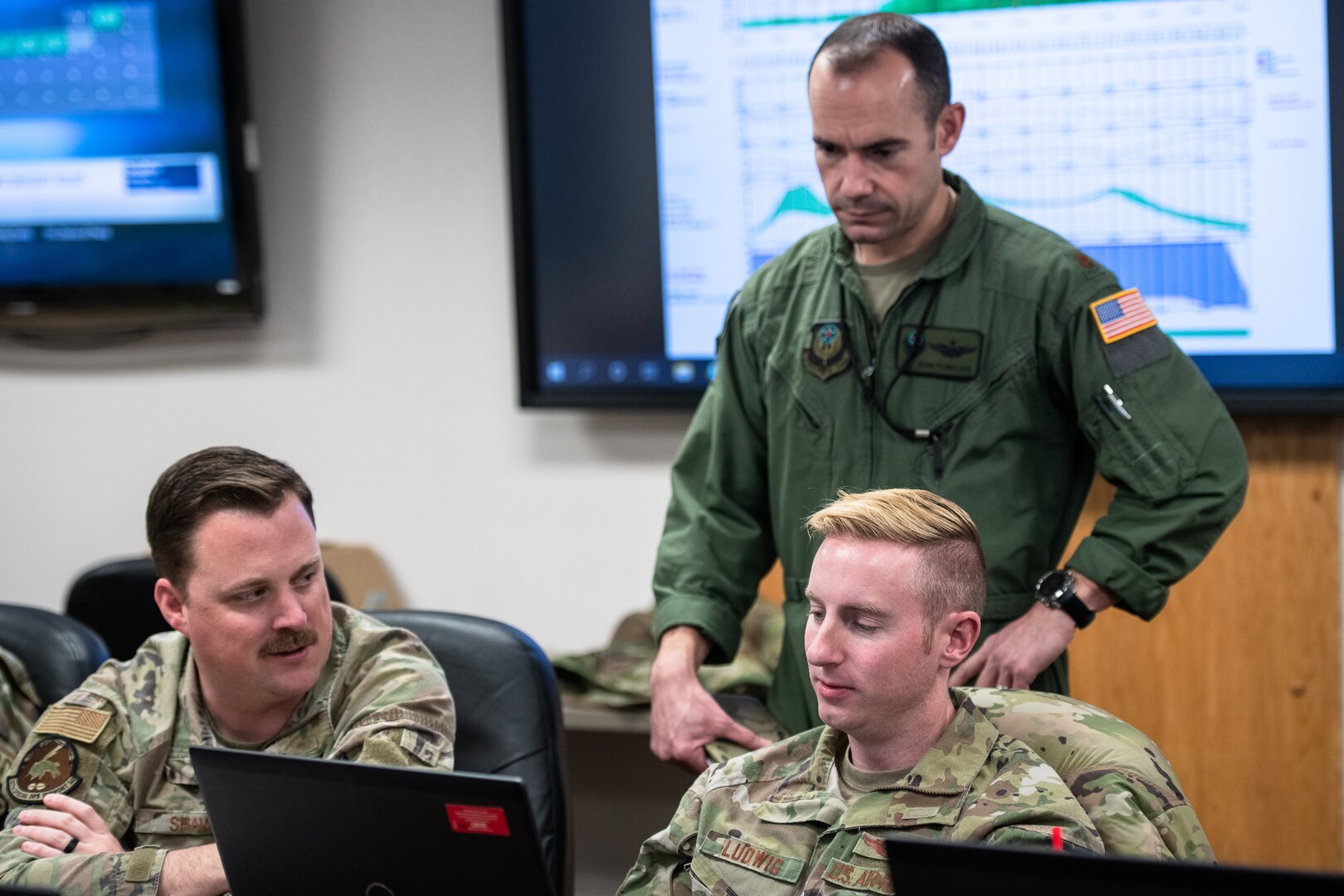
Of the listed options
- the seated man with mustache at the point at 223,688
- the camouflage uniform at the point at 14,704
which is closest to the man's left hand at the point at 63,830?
the seated man with mustache at the point at 223,688

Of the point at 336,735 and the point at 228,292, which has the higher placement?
the point at 228,292

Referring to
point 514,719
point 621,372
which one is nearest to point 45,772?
point 514,719

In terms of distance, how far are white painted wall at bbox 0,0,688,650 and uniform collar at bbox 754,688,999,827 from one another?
1.80 metres

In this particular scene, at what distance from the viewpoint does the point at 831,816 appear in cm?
152

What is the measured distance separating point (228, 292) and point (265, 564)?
186cm

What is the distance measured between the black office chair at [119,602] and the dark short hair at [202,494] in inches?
29.9

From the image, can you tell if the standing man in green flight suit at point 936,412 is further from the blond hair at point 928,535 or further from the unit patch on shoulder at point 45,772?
the unit patch on shoulder at point 45,772

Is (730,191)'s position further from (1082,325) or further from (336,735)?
(336,735)

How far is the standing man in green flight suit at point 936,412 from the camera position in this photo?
1.94 meters

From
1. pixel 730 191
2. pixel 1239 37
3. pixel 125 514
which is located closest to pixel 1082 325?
pixel 1239 37

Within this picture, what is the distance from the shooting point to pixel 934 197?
2.09 metres

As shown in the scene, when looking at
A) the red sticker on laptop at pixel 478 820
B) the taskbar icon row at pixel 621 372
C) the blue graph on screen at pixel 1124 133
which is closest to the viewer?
the red sticker on laptop at pixel 478 820

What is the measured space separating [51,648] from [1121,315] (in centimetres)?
164

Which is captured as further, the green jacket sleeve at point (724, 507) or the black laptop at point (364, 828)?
the green jacket sleeve at point (724, 507)
